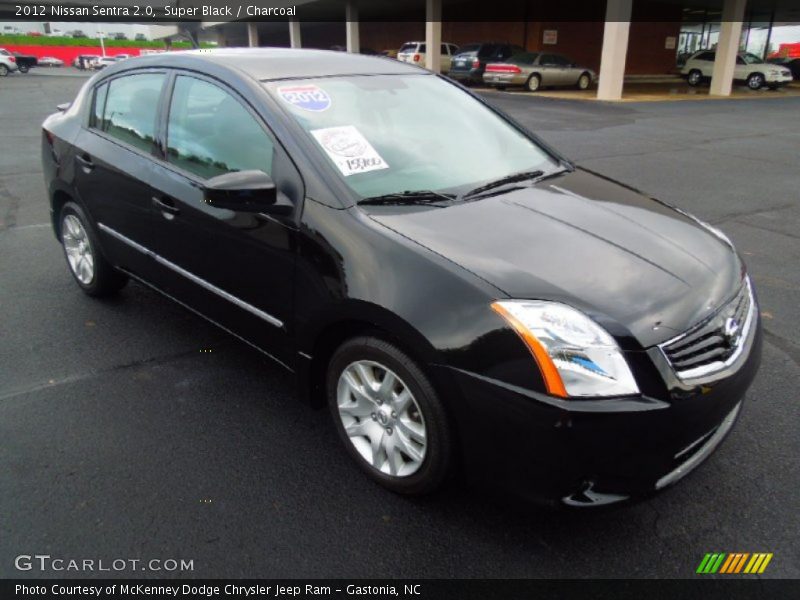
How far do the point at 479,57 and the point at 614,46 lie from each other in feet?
22.3

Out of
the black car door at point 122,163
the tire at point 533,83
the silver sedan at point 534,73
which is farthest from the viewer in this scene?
the tire at point 533,83

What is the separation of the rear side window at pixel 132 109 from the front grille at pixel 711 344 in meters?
2.92

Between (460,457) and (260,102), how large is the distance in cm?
182

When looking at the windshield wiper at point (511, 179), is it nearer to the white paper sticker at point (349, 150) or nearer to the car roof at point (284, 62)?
the white paper sticker at point (349, 150)

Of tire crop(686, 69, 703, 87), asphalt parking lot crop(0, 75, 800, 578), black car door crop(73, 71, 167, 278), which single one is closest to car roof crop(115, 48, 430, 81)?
→ black car door crop(73, 71, 167, 278)

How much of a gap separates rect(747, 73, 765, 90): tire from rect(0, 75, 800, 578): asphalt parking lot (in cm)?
2706

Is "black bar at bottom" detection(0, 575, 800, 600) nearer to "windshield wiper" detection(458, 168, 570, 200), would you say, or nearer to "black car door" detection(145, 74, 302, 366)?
"black car door" detection(145, 74, 302, 366)

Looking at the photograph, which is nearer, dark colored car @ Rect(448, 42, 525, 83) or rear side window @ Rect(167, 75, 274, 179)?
rear side window @ Rect(167, 75, 274, 179)

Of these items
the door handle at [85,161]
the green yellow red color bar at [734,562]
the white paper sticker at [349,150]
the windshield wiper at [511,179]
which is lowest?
the green yellow red color bar at [734,562]

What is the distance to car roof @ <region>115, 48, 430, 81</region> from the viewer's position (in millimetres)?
3170

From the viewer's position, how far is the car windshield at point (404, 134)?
9.31ft

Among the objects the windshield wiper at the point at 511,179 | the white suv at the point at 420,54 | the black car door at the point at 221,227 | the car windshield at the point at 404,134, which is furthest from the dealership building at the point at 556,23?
the black car door at the point at 221,227

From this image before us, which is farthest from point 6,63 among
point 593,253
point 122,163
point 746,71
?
point 593,253

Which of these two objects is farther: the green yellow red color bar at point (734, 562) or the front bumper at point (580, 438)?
the green yellow red color bar at point (734, 562)
